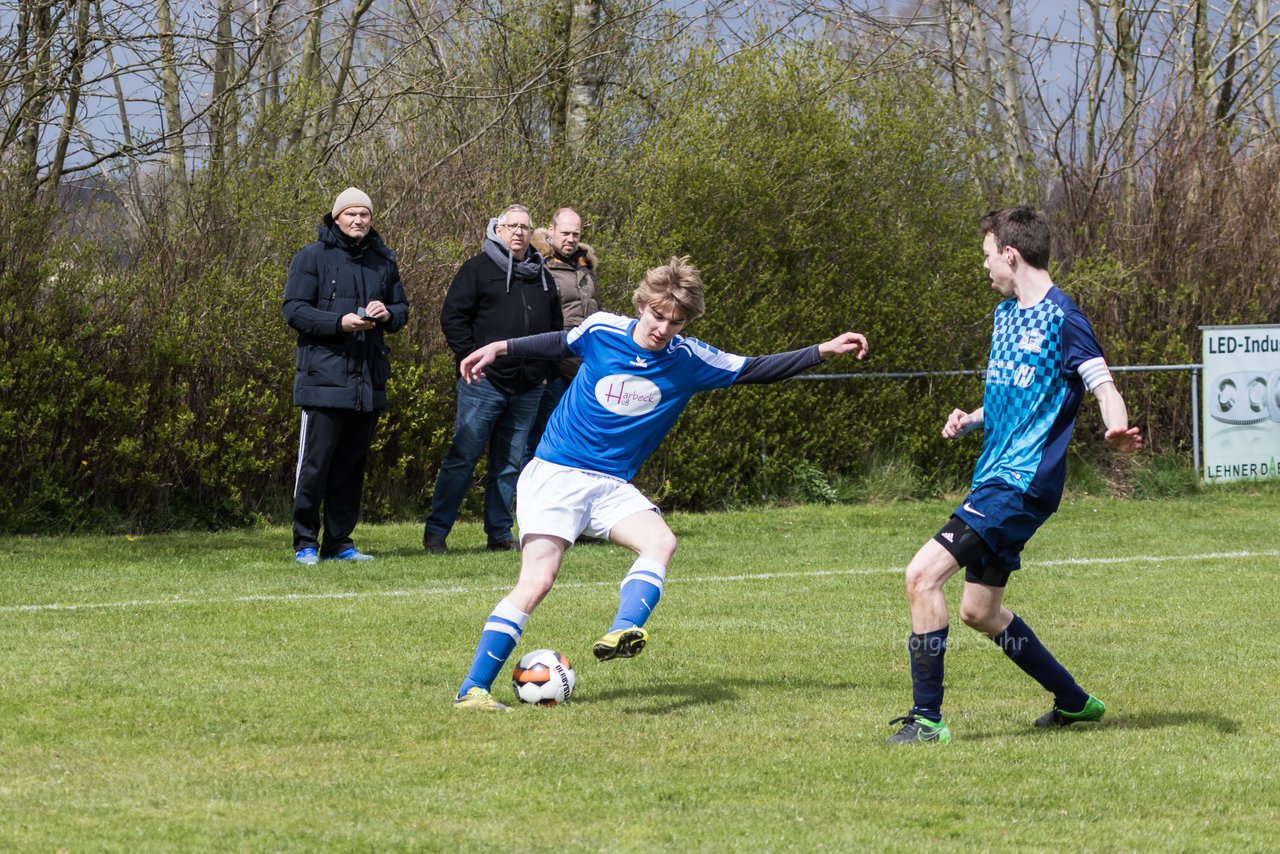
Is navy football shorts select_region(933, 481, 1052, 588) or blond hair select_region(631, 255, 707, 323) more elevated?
blond hair select_region(631, 255, 707, 323)

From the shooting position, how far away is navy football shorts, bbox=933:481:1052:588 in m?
5.72

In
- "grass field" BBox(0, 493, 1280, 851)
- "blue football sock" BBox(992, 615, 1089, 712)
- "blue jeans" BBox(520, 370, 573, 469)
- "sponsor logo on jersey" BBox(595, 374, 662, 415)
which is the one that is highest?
"sponsor logo on jersey" BBox(595, 374, 662, 415)

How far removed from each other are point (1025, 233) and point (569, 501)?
6.53 feet

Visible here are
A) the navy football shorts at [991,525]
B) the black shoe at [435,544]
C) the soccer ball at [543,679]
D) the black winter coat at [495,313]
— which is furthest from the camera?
the black shoe at [435,544]

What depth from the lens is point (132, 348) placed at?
1245cm

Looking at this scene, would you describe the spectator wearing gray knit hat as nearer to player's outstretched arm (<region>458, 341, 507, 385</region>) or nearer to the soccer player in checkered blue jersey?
player's outstretched arm (<region>458, 341, 507, 385</region>)

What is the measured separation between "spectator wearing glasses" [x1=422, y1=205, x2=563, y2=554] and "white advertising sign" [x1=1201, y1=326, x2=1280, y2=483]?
794 cm

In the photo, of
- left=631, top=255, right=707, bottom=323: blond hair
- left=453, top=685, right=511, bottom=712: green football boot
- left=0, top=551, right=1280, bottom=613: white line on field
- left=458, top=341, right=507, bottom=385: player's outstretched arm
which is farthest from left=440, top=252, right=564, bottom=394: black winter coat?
left=453, top=685, right=511, bottom=712: green football boot

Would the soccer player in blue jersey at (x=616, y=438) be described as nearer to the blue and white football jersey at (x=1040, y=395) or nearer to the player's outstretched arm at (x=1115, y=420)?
the blue and white football jersey at (x=1040, y=395)

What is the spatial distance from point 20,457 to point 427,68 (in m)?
7.10

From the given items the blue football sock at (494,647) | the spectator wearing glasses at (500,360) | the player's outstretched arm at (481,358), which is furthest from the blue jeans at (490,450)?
the blue football sock at (494,647)

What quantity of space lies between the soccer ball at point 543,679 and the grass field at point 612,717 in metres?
0.09

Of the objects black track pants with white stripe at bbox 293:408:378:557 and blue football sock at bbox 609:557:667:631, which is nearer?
blue football sock at bbox 609:557:667:631

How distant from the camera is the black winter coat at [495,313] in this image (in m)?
10.9
